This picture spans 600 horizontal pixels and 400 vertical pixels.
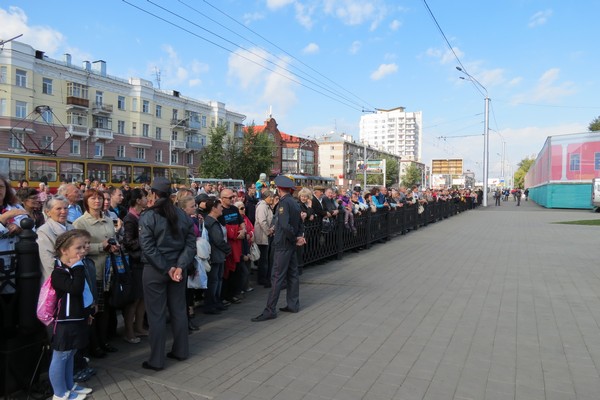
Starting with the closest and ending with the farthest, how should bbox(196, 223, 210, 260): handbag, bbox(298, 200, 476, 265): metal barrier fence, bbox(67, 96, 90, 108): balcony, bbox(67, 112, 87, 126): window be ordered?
1. bbox(196, 223, 210, 260): handbag
2. bbox(298, 200, 476, 265): metal barrier fence
3. bbox(67, 96, 90, 108): balcony
4. bbox(67, 112, 87, 126): window

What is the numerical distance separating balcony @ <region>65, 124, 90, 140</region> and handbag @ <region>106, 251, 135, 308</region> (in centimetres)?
4436

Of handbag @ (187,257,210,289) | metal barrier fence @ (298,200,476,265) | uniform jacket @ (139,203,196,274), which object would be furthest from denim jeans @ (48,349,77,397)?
metal barrier fence @ (298,200,476,265)

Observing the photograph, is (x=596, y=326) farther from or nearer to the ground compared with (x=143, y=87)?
nearer to the ground

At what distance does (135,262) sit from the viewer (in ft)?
15.8

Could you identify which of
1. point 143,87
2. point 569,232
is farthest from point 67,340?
point 143,87

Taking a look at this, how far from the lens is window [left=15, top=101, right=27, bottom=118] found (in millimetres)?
39219

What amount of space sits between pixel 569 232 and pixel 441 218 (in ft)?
25.5

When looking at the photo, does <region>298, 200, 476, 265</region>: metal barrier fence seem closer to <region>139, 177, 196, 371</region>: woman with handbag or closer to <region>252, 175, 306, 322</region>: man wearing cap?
<region>252, 175, 306, 322</region>: man wearing cap

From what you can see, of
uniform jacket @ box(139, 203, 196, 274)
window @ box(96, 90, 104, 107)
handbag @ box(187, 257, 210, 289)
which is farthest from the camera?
window @ box(96, 90, 104, 107)

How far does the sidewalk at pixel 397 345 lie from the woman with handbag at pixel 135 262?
250mm

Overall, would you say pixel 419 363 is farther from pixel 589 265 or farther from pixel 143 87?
pixel 143 87

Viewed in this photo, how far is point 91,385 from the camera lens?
383 centimetres

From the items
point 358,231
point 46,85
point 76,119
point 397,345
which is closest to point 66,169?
point 358,231

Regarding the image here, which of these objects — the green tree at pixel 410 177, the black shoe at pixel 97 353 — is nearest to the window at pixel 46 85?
the black shoe at pixel 97 353
